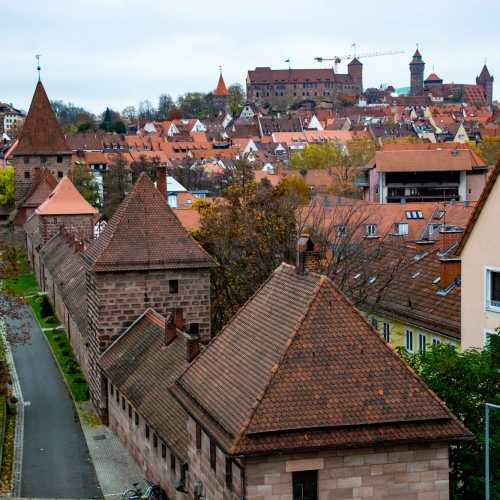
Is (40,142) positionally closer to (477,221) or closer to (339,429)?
(477,221)

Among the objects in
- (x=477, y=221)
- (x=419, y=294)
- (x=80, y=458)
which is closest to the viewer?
(x=477, y=221)

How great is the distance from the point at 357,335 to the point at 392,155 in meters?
88.2

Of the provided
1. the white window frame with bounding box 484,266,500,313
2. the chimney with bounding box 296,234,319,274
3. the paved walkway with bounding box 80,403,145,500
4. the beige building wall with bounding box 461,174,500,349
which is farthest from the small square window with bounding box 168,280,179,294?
the chimney with bounding box 296,234,319,274

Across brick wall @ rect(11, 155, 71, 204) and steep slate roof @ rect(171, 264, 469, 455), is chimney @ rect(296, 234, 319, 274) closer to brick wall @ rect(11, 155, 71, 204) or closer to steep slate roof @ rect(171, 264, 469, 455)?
steep slate roof @ rect(171, 264, 469, 455)

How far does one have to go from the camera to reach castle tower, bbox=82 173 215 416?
→ 39.4 m

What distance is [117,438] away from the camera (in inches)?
1507

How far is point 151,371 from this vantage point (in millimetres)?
34750

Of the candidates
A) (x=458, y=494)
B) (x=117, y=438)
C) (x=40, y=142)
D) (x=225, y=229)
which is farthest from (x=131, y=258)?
(x=40, y=142)

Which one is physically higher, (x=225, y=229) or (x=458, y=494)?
(x=225, y=229)

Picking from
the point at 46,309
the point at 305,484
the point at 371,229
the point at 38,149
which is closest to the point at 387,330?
the point at 371,229

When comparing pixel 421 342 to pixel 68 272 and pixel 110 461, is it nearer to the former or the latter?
pixel 110 461

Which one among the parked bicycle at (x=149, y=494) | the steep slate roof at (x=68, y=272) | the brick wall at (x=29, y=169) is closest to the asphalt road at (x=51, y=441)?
the parked bicycle at (x=149, y=494)

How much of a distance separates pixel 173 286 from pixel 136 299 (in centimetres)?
148

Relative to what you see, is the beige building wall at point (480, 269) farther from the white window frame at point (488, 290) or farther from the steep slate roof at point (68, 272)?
the steep slate roof at point (68, 272)
